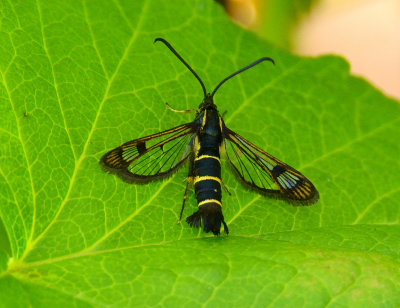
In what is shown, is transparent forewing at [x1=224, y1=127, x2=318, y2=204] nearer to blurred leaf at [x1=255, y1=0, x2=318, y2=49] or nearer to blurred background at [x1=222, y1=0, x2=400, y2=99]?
blurred leaf at [x1=255, y1=0, x2=318, y2=49]

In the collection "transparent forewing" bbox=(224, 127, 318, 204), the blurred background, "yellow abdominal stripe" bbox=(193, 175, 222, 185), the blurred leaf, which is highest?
the blurred background

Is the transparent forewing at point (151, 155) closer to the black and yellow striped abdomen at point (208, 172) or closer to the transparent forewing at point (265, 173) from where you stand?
the black and yellow striped abdomen at point (208, 172)

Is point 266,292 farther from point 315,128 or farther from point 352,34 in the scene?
point 352,34

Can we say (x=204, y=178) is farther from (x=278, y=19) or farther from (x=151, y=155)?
(x=278, y=19)

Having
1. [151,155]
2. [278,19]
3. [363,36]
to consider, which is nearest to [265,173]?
[151,155]

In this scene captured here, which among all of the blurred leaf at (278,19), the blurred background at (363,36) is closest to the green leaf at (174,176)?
the blurred leaf at (278,19)

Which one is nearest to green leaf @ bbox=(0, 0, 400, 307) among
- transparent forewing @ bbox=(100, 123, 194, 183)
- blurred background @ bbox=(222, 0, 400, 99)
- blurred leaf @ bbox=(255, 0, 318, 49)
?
transparent forewing @ bbox=(100, 123, 194, 183)
